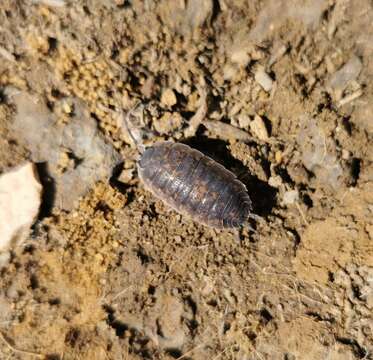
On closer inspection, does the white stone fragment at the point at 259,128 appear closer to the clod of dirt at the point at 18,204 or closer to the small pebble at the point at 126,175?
the small pebble at the point at 126,175

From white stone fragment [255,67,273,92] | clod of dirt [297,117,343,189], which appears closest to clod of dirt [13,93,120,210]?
white stone fragment [255,67,273,92]

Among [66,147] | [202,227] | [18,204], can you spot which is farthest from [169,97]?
[18,204]

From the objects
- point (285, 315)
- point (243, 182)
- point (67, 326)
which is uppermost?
point (243, 182)

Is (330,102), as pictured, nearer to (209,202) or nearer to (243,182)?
(243,182)

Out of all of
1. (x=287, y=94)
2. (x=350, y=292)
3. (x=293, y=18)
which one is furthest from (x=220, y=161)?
(x=350, y=292)

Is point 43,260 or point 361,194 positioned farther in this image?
point 361,194

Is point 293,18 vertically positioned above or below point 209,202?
above
